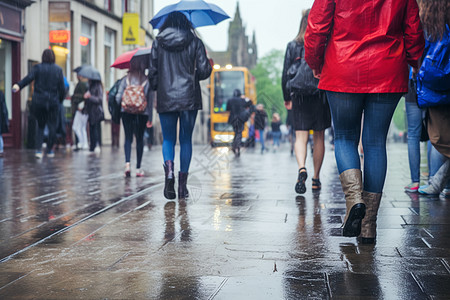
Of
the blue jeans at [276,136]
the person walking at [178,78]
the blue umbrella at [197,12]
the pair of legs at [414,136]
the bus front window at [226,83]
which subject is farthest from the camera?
the bus front window at [226,83]

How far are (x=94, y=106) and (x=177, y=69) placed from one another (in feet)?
32.5

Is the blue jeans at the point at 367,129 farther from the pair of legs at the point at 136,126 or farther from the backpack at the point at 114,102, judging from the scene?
the backpack at the point at 114,102

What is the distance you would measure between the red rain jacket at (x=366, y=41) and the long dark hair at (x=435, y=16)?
966 mm

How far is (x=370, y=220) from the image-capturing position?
12.7 feet

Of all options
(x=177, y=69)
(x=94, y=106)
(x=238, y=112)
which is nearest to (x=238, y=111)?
(x=238, y=112)

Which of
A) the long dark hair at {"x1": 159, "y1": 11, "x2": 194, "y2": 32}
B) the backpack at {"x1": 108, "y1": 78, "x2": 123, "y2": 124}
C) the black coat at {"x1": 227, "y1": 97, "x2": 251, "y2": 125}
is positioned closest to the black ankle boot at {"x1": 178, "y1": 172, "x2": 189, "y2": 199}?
the long dark hair at {"x1": 159, "y1": 11, "x2": 194, "y2": 32}

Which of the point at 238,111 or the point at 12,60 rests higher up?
the point at 12,60

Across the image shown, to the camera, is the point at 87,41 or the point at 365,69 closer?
the point at 365,69

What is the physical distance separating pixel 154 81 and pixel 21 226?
2.34m

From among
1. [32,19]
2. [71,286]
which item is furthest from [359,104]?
[32,19]

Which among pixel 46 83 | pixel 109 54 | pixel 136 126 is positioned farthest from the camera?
pixel 109 54

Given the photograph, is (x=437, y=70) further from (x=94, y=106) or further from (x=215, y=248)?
(x=94, y=106)

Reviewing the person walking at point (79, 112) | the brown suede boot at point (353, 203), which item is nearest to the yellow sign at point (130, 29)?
the person walking at point (79, 112)

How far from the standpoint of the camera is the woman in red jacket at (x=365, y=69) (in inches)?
154
